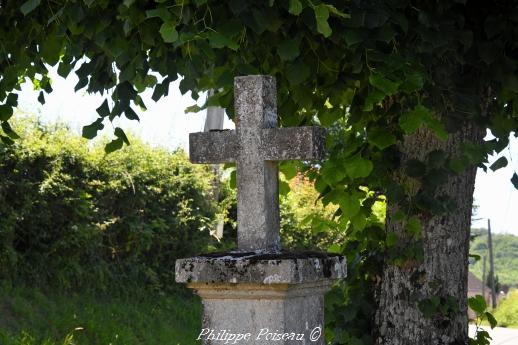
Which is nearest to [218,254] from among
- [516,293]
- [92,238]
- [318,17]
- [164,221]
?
[318,17]

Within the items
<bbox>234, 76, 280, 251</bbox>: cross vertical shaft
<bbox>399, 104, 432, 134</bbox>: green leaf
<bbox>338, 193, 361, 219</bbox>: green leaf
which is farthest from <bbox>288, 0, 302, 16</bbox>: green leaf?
<bbox>338, 193, 361, 219</bbox>: green leaf

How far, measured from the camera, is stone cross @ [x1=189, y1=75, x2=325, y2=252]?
417 cm

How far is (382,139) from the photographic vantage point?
523cm

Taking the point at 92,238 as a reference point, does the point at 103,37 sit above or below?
above

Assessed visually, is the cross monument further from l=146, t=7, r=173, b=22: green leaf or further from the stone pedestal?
l=146, t=7, r=173, b=22: green leaf

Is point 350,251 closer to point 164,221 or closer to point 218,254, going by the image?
point 218,254

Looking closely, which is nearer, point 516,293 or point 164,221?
point 164,221

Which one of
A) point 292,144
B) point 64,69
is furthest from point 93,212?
point 292,144

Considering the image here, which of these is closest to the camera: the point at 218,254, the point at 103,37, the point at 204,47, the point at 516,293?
the point at 218,254

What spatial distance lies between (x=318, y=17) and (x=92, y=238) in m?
7.73

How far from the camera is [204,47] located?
192 inches

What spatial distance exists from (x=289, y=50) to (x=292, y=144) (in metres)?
0.83

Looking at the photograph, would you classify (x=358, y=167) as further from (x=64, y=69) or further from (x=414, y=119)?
(x=64, y=69)

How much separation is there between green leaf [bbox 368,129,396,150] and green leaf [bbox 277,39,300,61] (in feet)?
2.51
